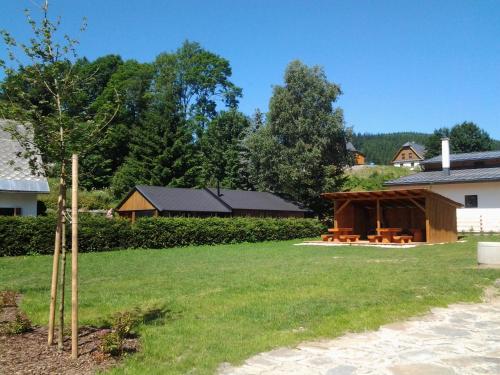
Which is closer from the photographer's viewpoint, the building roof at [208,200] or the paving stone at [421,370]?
the paving stone at [421,370]

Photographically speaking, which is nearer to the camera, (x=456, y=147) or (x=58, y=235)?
(x=58, y=235)

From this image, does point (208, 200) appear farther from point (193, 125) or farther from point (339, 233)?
point (193, 125)

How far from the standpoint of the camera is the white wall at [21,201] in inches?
837

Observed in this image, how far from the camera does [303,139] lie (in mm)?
38281

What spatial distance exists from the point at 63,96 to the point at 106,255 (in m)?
14.2

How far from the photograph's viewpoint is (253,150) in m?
40.6

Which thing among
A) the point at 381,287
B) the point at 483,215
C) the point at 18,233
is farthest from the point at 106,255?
the point at 483,215

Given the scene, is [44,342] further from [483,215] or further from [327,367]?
[483,215]

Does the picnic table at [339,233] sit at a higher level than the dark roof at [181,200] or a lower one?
lower

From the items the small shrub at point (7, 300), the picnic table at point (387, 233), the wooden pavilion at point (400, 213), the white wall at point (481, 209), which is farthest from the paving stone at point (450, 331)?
the white wall at point (481, 209)

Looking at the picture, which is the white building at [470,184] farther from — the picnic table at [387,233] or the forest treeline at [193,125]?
the picnic table at [387,233]

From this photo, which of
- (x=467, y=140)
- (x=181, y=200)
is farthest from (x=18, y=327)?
(x=467, y=140)

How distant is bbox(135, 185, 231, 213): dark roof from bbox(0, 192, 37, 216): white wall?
24.9ft

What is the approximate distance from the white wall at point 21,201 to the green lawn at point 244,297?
7.06 meters
